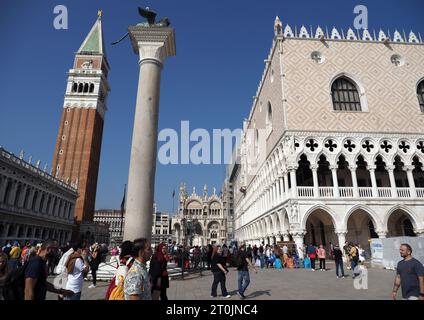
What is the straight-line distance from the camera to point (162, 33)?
9789 mm

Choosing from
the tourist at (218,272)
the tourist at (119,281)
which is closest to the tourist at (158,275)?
the tourist at (119,281)

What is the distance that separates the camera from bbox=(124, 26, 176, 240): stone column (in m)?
8.08

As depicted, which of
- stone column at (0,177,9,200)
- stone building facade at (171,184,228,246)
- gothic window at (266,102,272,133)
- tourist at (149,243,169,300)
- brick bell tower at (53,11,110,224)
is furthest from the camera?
stone building facade at (171,184,228,246)

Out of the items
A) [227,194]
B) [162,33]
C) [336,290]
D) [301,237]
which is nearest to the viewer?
[336,290]

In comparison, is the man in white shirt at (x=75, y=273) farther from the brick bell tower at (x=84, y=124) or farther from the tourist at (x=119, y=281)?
the brick bell tower at (x=84, y=124)

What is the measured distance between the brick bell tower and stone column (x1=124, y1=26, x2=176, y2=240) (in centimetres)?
4632

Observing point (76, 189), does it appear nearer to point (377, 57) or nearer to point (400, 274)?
point (377, 57)

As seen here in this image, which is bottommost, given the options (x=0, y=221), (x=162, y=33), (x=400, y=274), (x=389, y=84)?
(x=400, y=274)

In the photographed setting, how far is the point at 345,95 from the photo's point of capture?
22719mm

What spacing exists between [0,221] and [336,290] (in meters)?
32.8

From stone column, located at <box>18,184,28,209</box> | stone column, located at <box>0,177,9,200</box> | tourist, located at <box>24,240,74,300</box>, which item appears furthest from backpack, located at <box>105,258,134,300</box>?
stone column, located at <box>18,184,28,209</box>

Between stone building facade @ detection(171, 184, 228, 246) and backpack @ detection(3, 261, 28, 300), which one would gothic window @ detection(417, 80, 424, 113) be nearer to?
backpack @ detection(3, 261, 28, 300)

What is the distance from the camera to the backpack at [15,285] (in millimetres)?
3098
